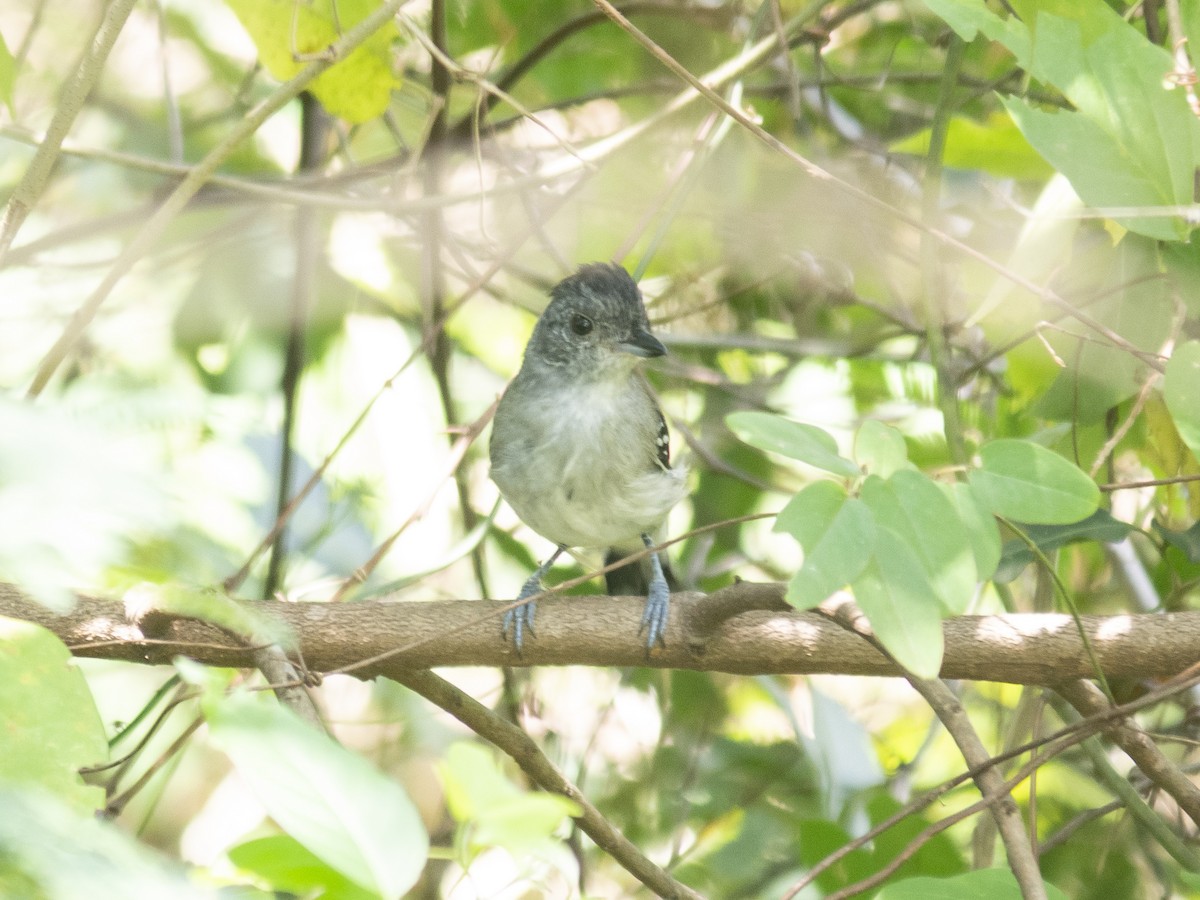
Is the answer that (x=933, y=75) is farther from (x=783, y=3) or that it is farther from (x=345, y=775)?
(x=345, y=775)

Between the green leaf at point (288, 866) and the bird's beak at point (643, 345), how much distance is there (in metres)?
2.55

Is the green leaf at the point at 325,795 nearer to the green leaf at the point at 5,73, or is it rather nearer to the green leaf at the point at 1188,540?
the green leaf at the point at 5,73

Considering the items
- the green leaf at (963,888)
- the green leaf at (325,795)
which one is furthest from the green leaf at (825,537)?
the green leaf at (325,795)

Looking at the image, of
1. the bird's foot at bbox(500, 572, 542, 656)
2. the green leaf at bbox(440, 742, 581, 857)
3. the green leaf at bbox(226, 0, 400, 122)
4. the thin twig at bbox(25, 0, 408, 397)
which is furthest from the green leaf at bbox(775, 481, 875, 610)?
the green leaf at bbox(226, 0, 400, 122)

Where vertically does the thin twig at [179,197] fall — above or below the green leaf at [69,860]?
above

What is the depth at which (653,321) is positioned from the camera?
4.56m

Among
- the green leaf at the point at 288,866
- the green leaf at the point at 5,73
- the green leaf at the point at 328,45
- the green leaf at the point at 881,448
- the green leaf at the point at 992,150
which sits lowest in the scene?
the green leaf at the point at 288,866

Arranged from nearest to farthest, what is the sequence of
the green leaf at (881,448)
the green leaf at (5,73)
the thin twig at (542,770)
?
the green leaf at (881,448), the thin twig at (542,770), the green leaf at (5,73)

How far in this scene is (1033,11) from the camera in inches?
90.2

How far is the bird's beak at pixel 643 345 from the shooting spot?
3510 millimetres

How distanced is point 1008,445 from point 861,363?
2540 mm

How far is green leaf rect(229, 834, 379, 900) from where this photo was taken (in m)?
1.04

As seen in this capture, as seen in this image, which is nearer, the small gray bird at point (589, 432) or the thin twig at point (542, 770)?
the thin twig at point (542, 770)

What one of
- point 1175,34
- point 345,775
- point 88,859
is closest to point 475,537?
point 1175,34
